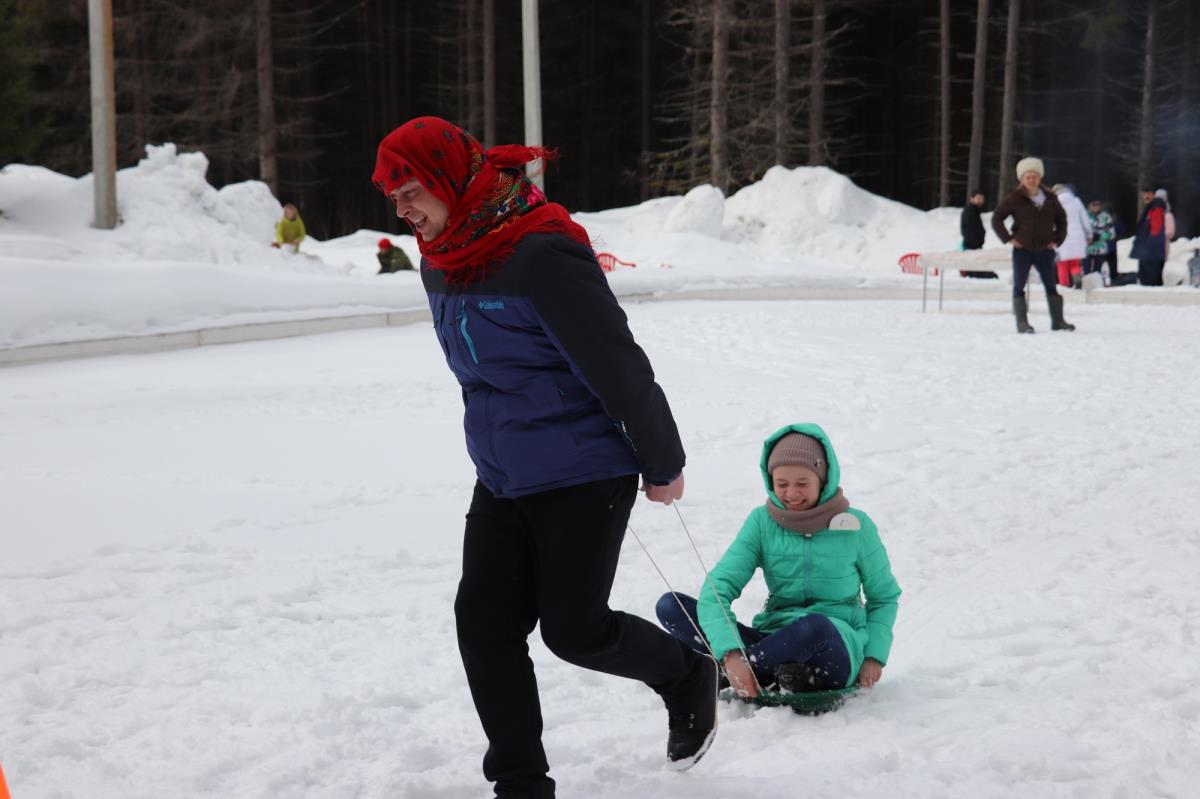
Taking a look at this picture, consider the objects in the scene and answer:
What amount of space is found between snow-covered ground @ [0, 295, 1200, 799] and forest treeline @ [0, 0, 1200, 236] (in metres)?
22.2

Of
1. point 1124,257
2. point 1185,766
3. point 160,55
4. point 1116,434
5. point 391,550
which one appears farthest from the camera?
point 160,55

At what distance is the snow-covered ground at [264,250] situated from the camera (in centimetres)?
1193

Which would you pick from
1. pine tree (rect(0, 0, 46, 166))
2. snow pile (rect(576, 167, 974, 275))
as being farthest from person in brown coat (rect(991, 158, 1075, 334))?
pine tree (rect(0, 0, 46, 166))

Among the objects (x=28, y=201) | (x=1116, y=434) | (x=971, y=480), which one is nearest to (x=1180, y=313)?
(x=1116, y=434)

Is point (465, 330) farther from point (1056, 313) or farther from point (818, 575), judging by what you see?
point (1056, 313)

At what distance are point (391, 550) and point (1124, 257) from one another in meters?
22.8

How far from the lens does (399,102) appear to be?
145 ft

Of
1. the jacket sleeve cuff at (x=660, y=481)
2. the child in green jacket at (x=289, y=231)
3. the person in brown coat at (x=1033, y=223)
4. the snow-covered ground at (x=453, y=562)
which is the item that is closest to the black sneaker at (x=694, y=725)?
the snow-covered ground at (x=453, y=562)

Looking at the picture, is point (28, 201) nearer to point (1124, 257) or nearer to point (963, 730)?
point (963, 730)

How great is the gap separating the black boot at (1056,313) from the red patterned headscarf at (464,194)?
1089cm

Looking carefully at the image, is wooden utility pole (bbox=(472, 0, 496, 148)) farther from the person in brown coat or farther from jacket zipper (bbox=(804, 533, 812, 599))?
jacket zipper (bbox=(804, 533, 812, 599))

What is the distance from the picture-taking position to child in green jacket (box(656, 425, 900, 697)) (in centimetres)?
330

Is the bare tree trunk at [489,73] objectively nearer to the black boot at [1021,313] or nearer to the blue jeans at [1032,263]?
the black boot at [1021,313]

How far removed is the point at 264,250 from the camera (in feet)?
58.7
